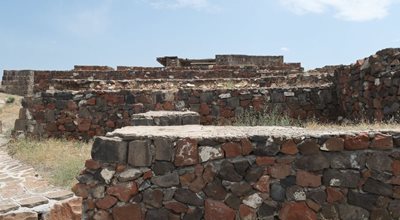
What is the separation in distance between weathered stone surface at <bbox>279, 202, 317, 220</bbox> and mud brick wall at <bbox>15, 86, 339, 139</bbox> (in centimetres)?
501

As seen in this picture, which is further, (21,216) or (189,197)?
(21,216)

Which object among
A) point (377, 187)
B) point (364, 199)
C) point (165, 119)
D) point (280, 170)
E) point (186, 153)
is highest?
point (165, 119)

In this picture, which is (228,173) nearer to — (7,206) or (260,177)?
(260,177)

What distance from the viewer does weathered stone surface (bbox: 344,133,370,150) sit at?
3.58m

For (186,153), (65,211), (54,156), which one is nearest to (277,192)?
(186,153)

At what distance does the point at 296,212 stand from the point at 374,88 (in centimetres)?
446

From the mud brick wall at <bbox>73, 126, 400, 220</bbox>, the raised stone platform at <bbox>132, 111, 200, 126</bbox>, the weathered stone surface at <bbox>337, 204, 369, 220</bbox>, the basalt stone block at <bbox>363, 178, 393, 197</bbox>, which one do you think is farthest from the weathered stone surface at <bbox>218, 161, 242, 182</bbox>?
the raised stone platform at <bbox>132, 111, 200, 126</bbox>

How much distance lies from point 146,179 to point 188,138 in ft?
1.78

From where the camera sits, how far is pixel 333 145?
358 centimetres

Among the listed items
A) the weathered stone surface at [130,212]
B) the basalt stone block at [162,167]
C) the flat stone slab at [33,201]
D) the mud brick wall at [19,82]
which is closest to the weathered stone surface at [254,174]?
the basalt stone block at [162,167]

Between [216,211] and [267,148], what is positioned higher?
[267,148]

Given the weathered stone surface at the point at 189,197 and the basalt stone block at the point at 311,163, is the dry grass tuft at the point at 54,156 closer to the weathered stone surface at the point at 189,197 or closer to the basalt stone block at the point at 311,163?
the weathered stone surface at the point at 189,197

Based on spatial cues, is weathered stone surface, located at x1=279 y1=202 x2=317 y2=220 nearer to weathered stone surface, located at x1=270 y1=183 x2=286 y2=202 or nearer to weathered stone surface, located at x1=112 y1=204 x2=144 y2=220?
weathered stone surface, located at x1=270 y1=183 x2=286 y2=202

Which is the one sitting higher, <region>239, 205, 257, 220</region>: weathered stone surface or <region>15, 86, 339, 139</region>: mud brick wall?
<region>15, 86, 339, 139</region>: mud brick wall
